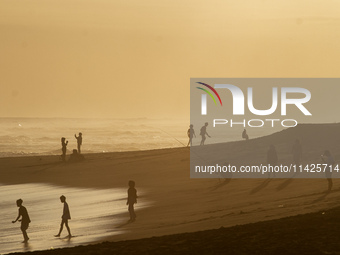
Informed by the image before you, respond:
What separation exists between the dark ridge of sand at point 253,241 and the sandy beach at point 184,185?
6.63 feet

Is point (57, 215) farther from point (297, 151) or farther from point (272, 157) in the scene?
point (297, 151)

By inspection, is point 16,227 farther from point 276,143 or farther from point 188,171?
point 276,143

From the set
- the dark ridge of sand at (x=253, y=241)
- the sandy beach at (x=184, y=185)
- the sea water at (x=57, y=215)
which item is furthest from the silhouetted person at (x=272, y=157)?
the dark ridge of sand at (x=253, y=241)

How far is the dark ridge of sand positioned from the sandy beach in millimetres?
2022

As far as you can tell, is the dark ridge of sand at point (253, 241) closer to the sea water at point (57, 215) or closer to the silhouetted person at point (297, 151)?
the sea water at point (57, 215)

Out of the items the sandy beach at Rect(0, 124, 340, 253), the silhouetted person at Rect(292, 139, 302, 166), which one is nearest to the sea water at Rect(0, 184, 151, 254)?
the sandy beach at Rect(0, 124, 340, 253)

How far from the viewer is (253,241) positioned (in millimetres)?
14492

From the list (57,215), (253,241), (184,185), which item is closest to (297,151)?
(184,185)

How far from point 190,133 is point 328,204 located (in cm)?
2364

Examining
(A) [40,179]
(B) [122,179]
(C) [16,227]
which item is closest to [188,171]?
(B) [122,179]

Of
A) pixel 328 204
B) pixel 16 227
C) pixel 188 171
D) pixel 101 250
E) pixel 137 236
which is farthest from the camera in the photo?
pixel 188 171

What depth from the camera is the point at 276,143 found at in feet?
118

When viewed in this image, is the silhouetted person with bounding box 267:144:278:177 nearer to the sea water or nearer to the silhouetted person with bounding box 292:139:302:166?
the silhouetted person with bounding box 292:139:302:166

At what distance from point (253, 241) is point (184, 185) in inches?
562
